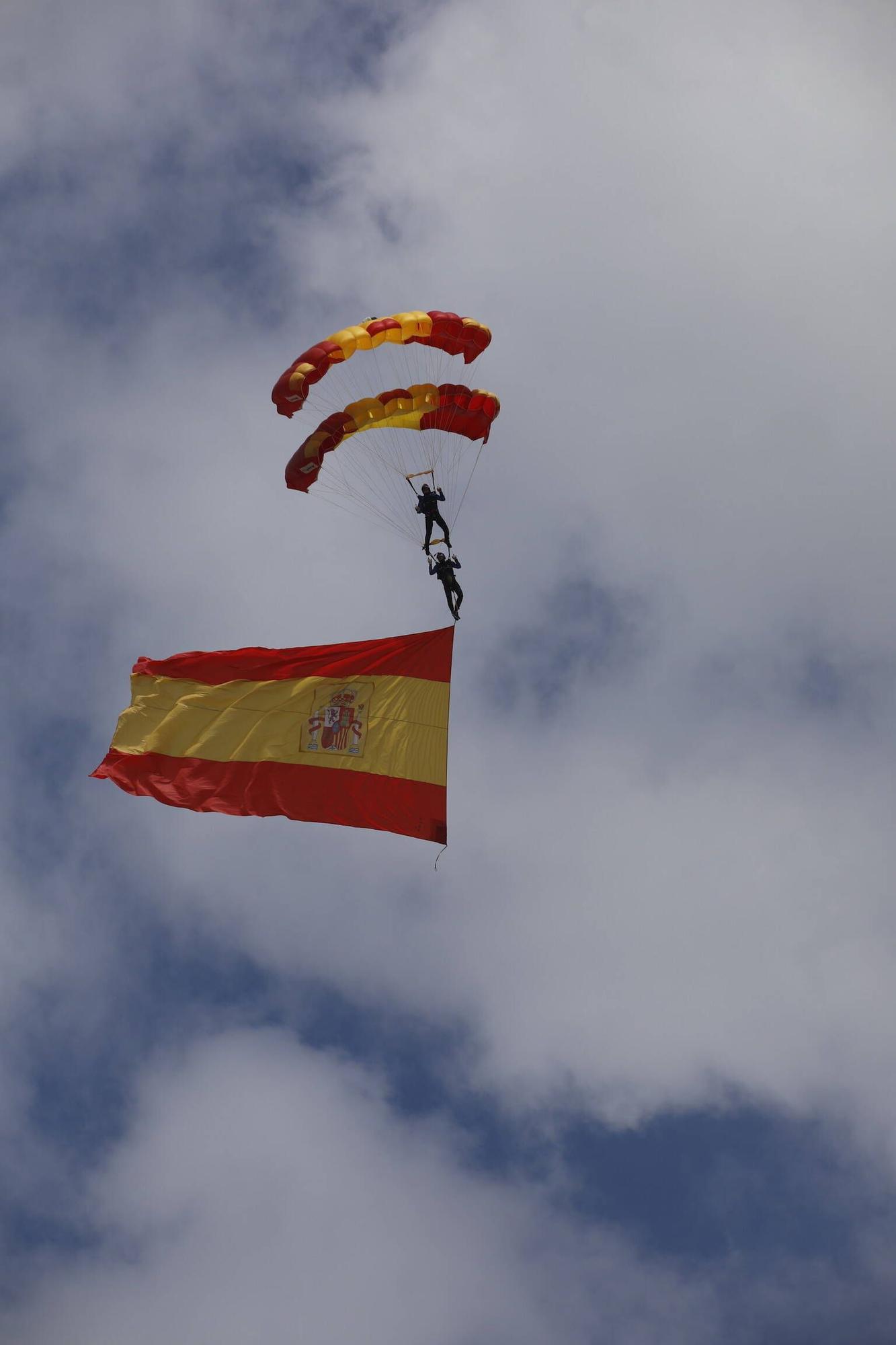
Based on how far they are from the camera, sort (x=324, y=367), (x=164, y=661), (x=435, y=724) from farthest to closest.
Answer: (x=164, y=661), (x=435, y=724), (x=324, y=367)

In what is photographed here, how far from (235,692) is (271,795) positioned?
2476mm

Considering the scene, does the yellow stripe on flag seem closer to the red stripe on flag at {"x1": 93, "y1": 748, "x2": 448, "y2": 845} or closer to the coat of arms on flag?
the coat of arms on flag

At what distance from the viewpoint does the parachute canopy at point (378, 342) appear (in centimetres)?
2159

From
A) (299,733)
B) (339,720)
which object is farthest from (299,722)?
(339,720)

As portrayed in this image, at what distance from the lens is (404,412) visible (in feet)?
76.9

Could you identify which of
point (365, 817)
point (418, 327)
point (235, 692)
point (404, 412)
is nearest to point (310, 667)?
point (235, 692)

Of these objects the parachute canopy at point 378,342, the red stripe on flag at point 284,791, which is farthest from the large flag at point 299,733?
the parachute canopy at point 378,342

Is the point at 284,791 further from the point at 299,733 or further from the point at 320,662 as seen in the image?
the point at 320,662

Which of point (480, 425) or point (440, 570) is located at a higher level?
point (480, 425)

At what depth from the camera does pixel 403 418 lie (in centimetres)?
2381

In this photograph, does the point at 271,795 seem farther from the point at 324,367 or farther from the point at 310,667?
the point at 324,367

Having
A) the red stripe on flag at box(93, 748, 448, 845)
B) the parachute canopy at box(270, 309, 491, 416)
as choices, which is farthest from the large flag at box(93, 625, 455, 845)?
the parachute canopy at box(270, 309, 491, 416)

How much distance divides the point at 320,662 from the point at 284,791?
2754 millimetres

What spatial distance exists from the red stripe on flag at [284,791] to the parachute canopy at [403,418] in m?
5.42
